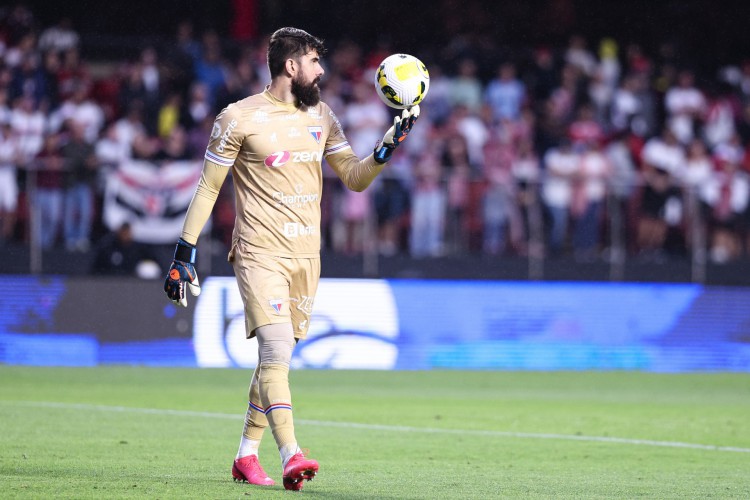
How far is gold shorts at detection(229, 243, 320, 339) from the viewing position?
7.26 metres

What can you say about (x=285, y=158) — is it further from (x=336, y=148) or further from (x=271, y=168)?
(x=336, y=148)

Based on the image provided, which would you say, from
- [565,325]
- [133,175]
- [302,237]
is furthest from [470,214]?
[302,237]

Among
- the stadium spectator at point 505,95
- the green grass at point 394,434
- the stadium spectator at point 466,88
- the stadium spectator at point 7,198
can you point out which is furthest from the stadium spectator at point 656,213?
the stadium spectator at point 7,198

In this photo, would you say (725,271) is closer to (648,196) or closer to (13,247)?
(648,196)

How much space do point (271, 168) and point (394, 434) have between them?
3.60m

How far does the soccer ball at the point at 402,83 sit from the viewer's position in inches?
303

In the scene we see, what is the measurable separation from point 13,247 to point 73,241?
764 millimetres

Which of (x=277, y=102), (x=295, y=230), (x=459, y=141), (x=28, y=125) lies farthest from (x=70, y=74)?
(x=295, y=230)

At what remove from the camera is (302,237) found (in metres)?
7.54

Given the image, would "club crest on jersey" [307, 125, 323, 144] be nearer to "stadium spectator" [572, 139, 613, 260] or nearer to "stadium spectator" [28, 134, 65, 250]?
"stadium spectator" [28, 134, 65, 250]

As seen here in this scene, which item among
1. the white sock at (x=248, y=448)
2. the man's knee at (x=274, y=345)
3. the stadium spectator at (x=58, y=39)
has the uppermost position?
the stadium spectator at (x=58, y=39)

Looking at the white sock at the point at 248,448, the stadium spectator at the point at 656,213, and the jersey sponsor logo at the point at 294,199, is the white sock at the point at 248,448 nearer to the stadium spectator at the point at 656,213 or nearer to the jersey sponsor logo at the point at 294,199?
the jersey sponsor logo at the point at 294,199

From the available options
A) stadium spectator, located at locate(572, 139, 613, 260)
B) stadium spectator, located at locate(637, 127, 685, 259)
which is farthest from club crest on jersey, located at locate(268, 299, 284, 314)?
stadium spectator, located at locate(637, 127, 685, 259)

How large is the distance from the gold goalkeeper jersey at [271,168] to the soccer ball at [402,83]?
0.48 meters
